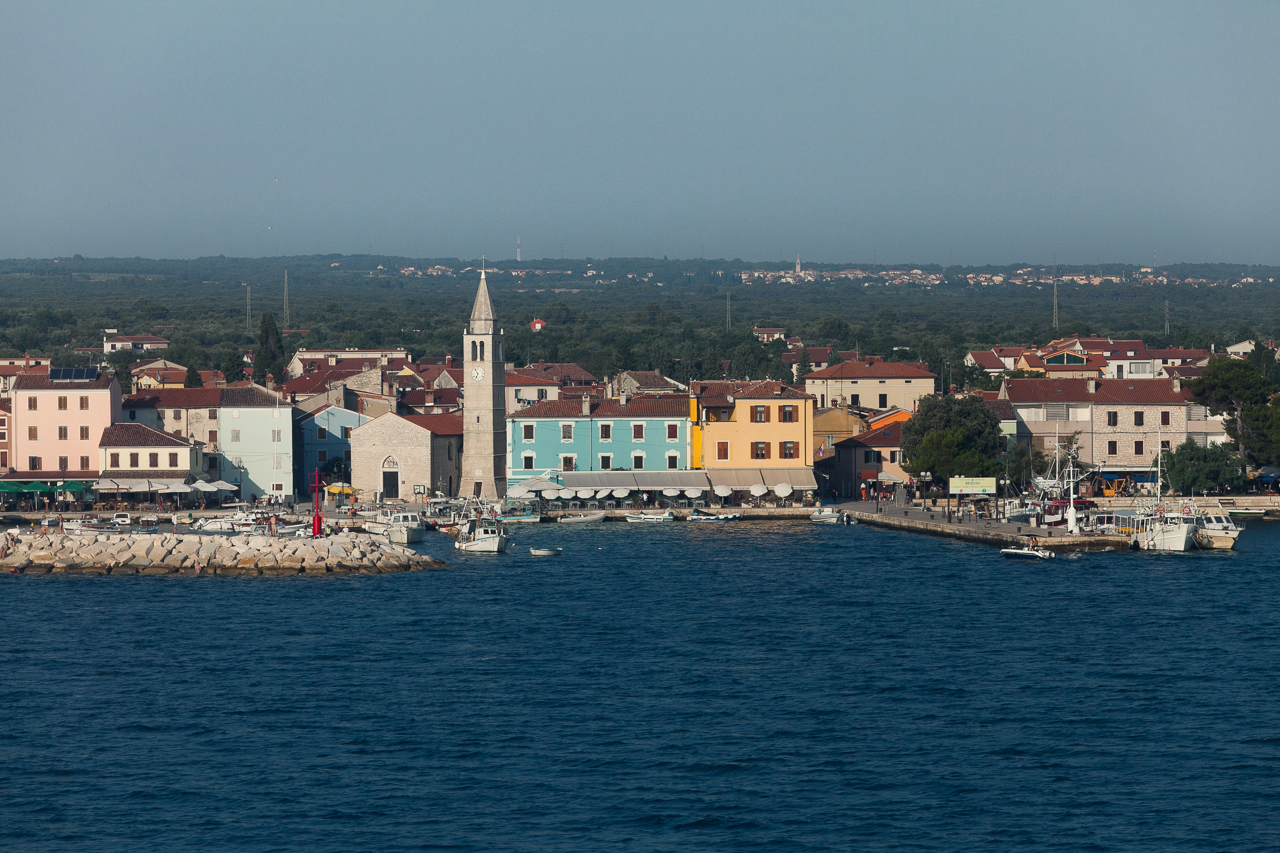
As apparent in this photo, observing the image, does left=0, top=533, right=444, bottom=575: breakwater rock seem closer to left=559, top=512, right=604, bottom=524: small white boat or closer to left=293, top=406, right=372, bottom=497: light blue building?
left=559, top=512, right=604, bottom=524: small white boat

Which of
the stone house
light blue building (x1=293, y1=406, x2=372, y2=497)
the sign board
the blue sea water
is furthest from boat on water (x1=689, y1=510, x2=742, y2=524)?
light blue building (x1=293, y1=406, x2=372, y2=497)

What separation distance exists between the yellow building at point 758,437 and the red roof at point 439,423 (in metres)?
9.39

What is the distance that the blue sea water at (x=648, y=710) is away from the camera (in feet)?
76.7

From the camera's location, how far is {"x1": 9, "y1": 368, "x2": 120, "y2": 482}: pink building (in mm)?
60844

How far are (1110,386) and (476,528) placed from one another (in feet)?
95.0

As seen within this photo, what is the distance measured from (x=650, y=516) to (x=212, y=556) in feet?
55.2

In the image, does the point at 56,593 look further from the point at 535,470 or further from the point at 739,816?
the point at 739,816

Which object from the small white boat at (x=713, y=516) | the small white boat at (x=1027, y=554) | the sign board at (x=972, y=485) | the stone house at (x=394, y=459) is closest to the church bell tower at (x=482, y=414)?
the stone house at (x=394, y=459)

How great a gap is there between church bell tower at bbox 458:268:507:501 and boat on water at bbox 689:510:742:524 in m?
7.52

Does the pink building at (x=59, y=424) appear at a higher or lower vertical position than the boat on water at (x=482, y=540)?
higher

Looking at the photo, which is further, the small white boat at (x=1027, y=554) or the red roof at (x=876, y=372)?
the red roof at (x=876, y=372)

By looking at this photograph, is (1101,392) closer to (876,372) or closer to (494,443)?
(876,372)

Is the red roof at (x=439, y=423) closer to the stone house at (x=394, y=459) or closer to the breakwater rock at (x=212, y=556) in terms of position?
the stone house at (x=394, y=459)

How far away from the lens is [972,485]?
197 feet
